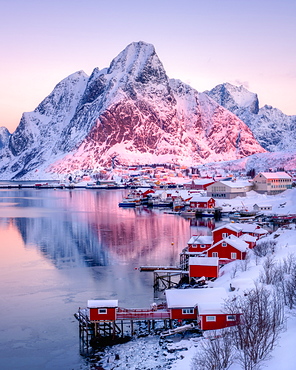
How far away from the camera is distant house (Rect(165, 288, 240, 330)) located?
1569 centimetres

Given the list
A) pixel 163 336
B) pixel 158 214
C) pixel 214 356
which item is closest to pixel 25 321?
pixel 163 336

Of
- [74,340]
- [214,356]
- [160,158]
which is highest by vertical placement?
[160,158]

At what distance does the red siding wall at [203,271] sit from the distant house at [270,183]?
1886 inches

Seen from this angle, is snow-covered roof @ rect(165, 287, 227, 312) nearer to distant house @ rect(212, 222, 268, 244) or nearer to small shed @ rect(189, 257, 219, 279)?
small shed @ rect(189, 257, 219, 279)

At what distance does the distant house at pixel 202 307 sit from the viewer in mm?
15688

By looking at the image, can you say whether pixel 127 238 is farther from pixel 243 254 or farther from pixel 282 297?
pixel 282 297

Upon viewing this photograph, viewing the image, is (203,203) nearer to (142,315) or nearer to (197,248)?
(197,248)

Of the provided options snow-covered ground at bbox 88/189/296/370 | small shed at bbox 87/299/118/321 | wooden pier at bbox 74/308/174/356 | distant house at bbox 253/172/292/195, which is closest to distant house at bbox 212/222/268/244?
snow-covered ground at bbox 88/189/296/370

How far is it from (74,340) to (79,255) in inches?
591

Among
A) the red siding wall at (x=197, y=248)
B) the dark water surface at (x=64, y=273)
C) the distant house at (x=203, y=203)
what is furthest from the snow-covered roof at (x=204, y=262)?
the distant house at (x=203, y=203)

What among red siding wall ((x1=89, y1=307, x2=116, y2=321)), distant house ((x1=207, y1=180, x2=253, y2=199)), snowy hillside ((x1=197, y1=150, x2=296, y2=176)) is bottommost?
red siding wall ((x1=89, y1=307, x2=116, y2=321))

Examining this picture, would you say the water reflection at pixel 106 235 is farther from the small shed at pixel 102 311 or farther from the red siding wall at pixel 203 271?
the small shed at pixel 102 311

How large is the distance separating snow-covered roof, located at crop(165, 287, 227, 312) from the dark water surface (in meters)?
2.75

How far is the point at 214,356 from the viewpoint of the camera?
11539 mm
